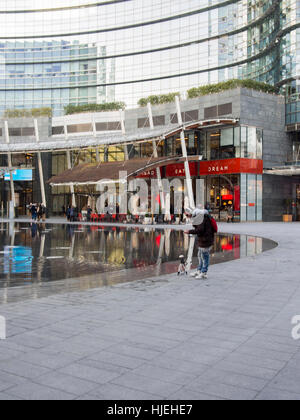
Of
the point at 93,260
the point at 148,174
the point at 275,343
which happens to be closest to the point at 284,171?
the point at 148,174

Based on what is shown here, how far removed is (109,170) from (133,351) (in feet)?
128

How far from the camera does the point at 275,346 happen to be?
215 inches

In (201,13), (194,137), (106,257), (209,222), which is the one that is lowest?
(106,257)

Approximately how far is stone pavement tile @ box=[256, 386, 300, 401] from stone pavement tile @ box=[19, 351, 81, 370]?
6.86ft

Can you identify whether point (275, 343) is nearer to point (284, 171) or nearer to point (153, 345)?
point (153, 345)

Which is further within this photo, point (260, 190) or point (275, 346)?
point (260, 190)

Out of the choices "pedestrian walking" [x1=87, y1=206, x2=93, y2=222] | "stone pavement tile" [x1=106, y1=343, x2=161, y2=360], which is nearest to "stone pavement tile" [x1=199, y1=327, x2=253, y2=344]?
"stone pavement tile" [x1=106, y1=343, x2=161, y2=360]

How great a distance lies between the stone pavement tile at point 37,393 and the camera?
3.93 m

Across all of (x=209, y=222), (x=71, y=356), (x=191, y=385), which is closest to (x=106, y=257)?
(x=209, y=222)

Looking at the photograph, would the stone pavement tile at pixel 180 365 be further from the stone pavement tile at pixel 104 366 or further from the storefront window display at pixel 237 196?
the storefront window display at pixel 237 196

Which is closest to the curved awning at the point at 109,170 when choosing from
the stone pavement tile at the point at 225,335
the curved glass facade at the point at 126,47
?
the curved glass facade at the point at 126,47

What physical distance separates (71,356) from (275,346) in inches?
99.3

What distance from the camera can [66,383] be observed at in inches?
168
